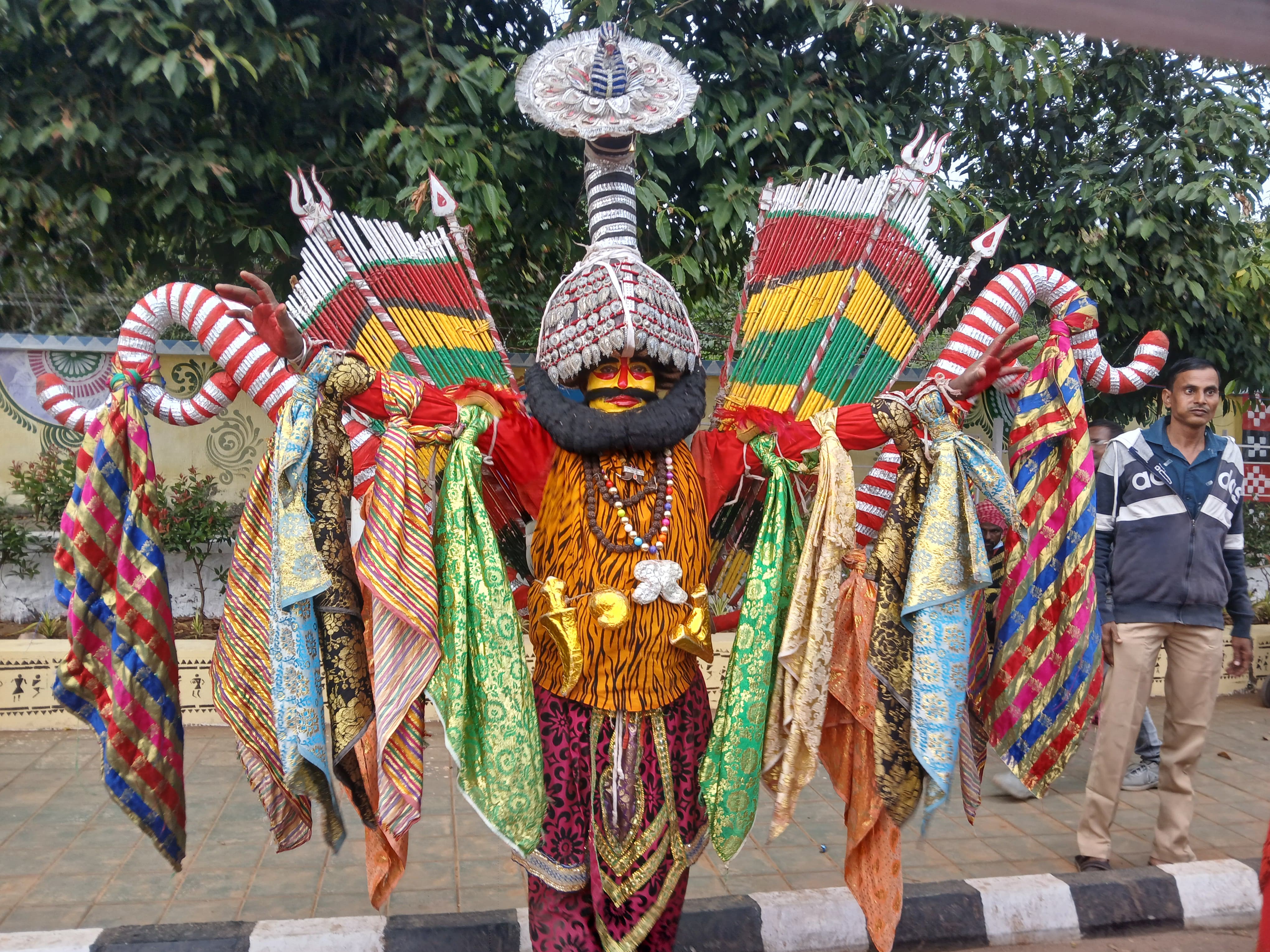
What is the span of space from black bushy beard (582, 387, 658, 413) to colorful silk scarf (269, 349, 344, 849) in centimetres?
60

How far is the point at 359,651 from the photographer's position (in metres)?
2.22

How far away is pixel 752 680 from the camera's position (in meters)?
2.25

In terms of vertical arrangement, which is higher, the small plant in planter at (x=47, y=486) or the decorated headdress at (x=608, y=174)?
the decorated headdress at (x=608, y=174)

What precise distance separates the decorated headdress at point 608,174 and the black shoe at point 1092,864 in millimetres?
2425

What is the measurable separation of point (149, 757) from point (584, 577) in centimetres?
113

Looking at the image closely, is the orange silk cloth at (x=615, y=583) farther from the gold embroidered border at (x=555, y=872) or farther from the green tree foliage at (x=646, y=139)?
the green tree foliage at (x=646, y=139)

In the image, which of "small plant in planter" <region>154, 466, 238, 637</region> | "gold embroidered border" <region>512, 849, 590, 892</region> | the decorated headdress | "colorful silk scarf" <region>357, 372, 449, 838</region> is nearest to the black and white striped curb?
"gold embroidered border" <region>512, 849, 590, 892</region>

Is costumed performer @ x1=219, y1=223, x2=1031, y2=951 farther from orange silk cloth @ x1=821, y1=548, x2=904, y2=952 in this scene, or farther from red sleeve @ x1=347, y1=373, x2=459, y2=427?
orange silk cloth @ x1=821, y1=548, x2=904, y2=952

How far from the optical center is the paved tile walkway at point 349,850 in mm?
3076

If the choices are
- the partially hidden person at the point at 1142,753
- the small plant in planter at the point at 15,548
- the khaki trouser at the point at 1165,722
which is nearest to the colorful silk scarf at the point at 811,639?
the khaki trouser at the point at 1165,722

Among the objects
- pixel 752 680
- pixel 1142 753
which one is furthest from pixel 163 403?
pixel 1142 753

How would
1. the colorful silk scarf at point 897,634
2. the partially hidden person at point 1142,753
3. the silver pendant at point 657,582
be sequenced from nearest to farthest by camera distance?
the silver pendant at point 657,582 → the colorful silk scarf at point 897,634 → the partially hidden person at point 1142,753

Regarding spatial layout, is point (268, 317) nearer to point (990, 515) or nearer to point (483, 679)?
point (483, 679)

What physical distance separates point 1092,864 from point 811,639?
6.26 ft
